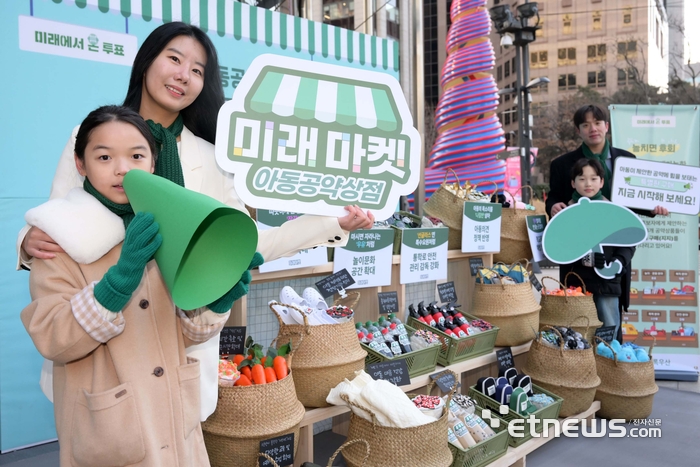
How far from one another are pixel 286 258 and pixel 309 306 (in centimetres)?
23

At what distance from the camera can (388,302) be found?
2869mm

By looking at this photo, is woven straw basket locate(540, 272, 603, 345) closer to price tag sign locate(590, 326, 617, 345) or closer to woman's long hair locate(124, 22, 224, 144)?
price tag sign locate(590, 326, 617, 345)

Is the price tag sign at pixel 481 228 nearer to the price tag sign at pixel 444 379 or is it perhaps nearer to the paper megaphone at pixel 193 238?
the price tag sign at pixel 444 379

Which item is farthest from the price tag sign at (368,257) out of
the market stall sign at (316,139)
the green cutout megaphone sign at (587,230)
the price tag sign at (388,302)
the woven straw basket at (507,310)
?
the green cutout megaphone sign at (587,230)

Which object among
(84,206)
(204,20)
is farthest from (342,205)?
(204,20)

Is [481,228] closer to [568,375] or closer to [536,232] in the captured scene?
[536,232]

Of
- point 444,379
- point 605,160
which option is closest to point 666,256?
point 605,160

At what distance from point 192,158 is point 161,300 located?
418 millimetres

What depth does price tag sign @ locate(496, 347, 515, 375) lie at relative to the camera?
3.19 meters

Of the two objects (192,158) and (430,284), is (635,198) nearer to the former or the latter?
(430,284)

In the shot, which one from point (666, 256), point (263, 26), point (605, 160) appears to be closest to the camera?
point (605, 160)

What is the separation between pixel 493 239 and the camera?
3.47 meters

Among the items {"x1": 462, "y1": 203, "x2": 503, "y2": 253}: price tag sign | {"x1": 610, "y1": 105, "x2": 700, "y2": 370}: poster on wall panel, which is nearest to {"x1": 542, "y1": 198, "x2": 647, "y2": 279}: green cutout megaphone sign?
{"x1": 462, "y1": 203, "x2": 503, "y2": 253}: price tag sign

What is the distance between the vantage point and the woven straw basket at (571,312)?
356cm
